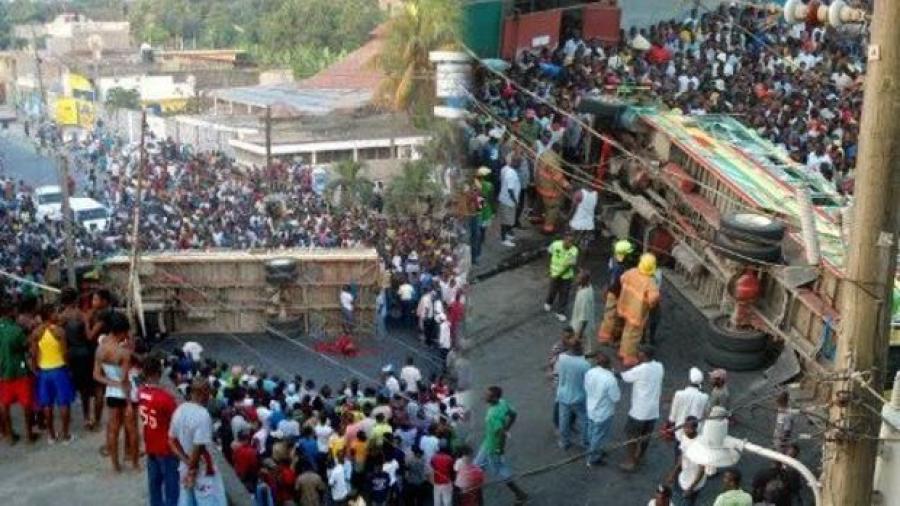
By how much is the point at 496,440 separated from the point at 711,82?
10.8m

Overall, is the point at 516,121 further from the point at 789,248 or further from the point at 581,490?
the point at 581,490

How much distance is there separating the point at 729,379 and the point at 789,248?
141cm

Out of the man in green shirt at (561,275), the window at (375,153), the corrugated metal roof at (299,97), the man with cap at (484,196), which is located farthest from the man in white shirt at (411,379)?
the corrugated metal roof at (299,97)

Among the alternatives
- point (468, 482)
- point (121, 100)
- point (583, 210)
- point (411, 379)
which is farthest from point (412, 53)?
point (121, 100)

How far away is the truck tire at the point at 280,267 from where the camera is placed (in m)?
18.0

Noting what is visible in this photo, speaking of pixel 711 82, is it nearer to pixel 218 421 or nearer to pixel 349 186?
pixel 349 186

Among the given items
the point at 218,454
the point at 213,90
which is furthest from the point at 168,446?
the point at 213,90

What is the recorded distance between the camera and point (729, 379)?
9.46 meters

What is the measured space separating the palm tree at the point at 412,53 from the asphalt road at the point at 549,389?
432 cm

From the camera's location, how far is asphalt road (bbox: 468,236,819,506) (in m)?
8.02

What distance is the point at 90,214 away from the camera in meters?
22.6

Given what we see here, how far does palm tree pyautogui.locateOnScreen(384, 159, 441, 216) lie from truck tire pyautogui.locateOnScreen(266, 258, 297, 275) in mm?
2715

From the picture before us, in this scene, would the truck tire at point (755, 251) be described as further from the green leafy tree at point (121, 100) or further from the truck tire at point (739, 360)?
the green leafy tree at point (121, 100)

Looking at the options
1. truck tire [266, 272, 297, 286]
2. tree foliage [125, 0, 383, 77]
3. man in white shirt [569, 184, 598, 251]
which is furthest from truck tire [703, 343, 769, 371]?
tree foliage [125, 0, 383, 77]
